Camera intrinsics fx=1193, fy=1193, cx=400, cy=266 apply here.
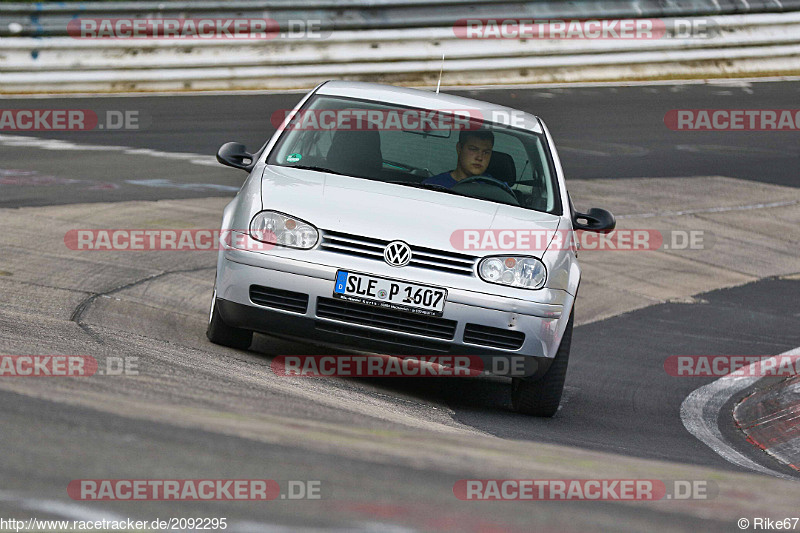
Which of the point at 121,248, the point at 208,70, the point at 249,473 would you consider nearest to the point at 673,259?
the point at 121,248

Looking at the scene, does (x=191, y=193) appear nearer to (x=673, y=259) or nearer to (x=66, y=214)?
(x=66, y=214)

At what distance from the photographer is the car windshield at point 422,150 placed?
686 centimetres

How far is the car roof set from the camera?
292 inches

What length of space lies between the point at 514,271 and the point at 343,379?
3.74 feet

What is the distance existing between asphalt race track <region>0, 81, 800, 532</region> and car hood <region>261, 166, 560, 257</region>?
2.72 feet

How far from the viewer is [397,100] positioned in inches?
293

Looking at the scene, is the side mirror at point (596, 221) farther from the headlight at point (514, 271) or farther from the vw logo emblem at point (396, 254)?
the vw logo emblem at point (396, 254)

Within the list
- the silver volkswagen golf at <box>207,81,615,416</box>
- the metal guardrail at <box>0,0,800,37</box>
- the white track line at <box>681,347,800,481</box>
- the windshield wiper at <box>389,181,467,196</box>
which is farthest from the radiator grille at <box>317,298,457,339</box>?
the metal guardrail at <box>0,0,800,37</box>

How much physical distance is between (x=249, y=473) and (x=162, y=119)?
1383 centimetres

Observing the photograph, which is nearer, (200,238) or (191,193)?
(200,238)

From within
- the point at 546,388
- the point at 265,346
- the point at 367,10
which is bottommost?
the point at 265,346

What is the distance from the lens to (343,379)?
648 centimetres

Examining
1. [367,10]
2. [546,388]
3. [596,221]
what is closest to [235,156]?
[596,221]

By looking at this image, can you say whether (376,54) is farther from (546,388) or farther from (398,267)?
(398,267)
